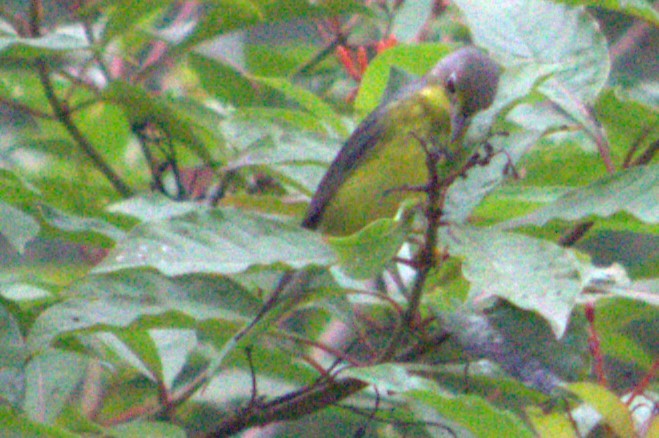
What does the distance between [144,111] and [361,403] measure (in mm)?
908

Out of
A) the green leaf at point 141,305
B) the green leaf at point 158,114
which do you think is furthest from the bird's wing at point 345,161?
the green leaf at point 158,114

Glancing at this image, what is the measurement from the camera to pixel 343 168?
1756mm

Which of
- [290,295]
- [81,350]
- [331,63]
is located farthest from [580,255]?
[331,63]

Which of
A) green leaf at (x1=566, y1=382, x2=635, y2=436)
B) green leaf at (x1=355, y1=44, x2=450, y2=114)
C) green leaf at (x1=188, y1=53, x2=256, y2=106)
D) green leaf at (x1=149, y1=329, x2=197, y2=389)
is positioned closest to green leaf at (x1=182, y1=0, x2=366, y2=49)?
green leaf at (x1=188, y1=53, x2=256, y2=106)

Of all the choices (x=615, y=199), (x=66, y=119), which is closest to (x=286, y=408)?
(x=615, y=199)

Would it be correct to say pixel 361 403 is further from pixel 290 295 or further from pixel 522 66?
pixel 522 66

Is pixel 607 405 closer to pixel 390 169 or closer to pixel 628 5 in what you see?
pixel 628 5

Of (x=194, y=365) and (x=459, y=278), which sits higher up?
(x=459, y=278)

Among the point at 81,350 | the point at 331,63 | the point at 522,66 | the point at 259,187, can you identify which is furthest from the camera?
the point at 331,63

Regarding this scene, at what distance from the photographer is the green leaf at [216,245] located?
123 centimetres

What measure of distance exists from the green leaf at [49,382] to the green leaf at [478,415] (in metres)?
0.66

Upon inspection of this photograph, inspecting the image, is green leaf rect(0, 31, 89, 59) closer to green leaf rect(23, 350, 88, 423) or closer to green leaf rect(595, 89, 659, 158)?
green leaf rect(23, 350, 88, 423)

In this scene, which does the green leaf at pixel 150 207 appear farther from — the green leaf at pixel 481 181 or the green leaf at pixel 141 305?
the green leaf at pixel 481 181

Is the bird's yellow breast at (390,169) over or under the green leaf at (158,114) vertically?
under
